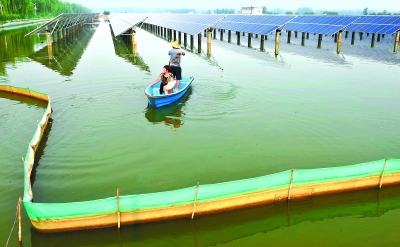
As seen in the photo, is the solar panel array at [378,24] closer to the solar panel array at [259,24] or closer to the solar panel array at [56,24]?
the solar panel array at [259,24]

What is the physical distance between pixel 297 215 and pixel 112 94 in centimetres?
1096

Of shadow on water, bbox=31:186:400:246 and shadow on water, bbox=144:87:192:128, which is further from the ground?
shadow on water, bbox=144:87:192:128

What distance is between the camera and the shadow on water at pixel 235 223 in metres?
6.54

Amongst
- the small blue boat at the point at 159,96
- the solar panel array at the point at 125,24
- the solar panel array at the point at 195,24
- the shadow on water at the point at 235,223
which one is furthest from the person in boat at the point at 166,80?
the solar panel array at the point at 195,24

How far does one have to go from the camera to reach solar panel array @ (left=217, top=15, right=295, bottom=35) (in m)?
33.8

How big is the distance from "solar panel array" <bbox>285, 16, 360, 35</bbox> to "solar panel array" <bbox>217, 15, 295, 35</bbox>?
166 inches

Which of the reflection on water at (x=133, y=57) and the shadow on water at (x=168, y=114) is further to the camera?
the reflection on water at (x=133, y=57)

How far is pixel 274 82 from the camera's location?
62.4 feet

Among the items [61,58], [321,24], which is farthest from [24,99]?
[321,24]

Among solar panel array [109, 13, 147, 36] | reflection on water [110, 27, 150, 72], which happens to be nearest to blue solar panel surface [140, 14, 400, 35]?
solar panel array [109, 13, 147, 36]

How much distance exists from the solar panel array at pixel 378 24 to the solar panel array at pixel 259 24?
8975 millimetres

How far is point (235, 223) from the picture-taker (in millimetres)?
7238

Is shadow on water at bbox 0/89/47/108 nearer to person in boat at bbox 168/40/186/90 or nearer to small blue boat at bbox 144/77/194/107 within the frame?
small blue boat at bbox 144/77/194/107

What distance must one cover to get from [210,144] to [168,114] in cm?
335
